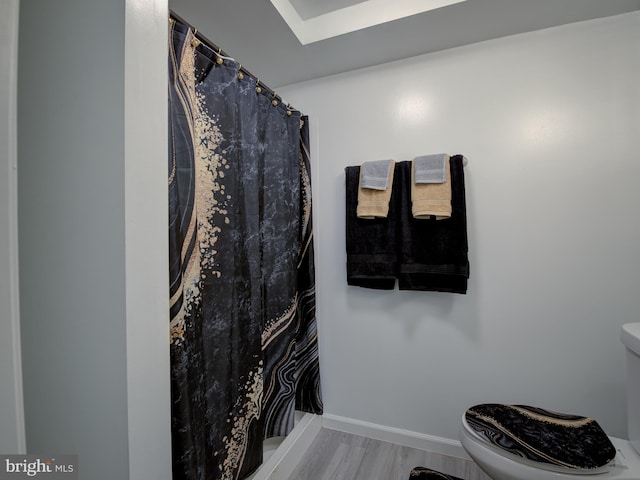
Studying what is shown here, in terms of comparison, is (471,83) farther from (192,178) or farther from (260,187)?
(192,178)

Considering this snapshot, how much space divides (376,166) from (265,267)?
0.86m

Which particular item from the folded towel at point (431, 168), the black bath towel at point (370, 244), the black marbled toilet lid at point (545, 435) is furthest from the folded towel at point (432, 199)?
the black marbled toilet lid at point (545, 435)

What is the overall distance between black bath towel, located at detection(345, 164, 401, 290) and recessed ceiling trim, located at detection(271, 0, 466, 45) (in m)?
0.72

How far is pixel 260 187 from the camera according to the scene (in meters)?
1.43

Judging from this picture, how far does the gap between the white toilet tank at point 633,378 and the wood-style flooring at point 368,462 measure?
0.71 meters

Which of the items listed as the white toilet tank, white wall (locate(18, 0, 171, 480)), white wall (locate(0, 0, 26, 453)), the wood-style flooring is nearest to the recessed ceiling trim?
white wall (locate(18, 0, 171, 480))

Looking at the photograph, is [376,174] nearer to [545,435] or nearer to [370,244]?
[370,244]

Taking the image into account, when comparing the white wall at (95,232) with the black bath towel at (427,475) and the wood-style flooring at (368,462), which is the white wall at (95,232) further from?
the black bath towel at (427,475)

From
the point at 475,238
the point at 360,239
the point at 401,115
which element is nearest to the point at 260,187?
the point at 360,239

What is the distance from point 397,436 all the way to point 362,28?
229cm

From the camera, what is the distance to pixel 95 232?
629 millimetres

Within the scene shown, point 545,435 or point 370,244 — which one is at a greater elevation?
point 370,244

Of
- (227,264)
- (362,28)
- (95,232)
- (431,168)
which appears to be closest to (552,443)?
(431,168)

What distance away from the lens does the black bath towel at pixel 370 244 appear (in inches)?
66.6
